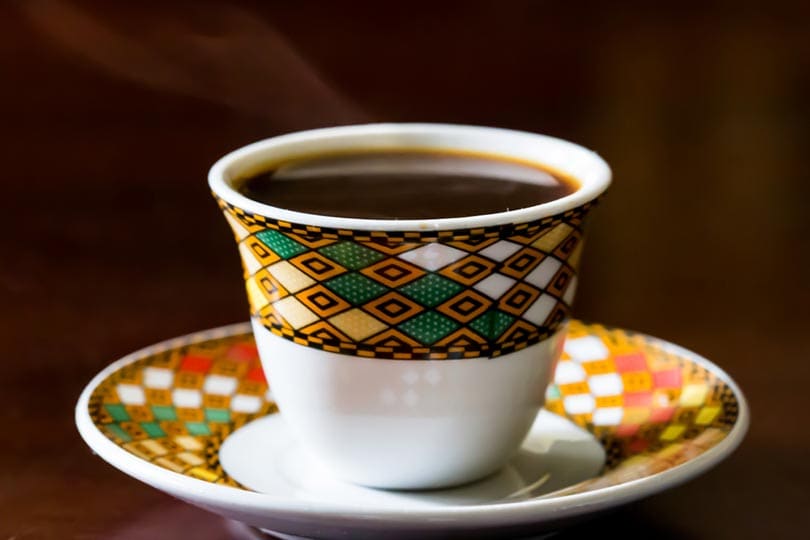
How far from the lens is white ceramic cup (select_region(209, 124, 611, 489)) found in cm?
46

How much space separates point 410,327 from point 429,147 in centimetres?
17

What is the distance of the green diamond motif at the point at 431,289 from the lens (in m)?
0.46

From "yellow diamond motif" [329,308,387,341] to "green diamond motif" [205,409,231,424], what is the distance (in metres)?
0.14

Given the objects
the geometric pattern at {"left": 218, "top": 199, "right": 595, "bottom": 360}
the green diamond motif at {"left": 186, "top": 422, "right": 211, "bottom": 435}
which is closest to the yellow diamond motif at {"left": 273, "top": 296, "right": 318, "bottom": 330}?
the geometric pattern at {"left": 218, "top": 199, "right": 595, "bottom": 360}

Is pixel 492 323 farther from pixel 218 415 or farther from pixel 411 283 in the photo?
pixel 218 415

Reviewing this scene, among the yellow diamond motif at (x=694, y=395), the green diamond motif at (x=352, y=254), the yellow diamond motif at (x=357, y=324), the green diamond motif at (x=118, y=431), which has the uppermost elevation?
the green diamond motif at (x=352, y=254)

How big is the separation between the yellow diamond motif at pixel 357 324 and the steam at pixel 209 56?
0.43 metres

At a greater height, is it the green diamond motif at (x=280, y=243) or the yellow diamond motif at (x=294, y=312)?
the green diamond motif at (x=280, y=243)

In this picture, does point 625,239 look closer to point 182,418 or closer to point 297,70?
point 297,70

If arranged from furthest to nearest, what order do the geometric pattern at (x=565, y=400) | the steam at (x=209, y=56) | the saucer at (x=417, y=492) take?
the steam at (x=209, y=56) < the geometric pattern at (x=565, y=400) < the saucer at (x=417, y=492)

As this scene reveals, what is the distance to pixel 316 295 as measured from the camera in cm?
48

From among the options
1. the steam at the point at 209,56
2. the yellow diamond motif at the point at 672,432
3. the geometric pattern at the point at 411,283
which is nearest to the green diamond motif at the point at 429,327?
the geometric pattern at the point at 411,283

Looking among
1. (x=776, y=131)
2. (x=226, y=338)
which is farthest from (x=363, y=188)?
(x=776, y=131)

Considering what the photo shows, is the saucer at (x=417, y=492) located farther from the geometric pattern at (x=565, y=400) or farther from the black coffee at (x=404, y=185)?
the black coffee at (x=404, y=185)
